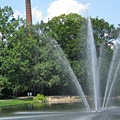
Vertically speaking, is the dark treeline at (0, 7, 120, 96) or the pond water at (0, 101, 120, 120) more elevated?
the dark treeline at (0, 7, 120, 96)

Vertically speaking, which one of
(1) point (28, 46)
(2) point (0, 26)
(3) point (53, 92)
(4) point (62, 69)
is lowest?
(3) point (53, 92)

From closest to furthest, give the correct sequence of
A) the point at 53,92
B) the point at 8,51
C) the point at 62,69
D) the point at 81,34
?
the point at 8,51 < the point at 62,69 < the point at 81,34 < the point at 53,92

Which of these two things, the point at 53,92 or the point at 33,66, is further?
the point at 53,92

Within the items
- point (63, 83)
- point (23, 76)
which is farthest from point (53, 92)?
point (23, 76)

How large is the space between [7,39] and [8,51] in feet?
8.80

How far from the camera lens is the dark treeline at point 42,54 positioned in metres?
44.3

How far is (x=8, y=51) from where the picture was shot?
43.0m

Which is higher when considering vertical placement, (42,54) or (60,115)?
(42,54)

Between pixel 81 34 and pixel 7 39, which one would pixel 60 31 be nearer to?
pixel 81 34

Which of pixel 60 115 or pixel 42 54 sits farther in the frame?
pixel 42 54

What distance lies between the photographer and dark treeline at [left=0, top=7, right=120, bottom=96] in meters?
44.3

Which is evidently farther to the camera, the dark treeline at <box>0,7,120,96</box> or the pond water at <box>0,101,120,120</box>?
the dark treeline at <box>0,7,120,96</box>

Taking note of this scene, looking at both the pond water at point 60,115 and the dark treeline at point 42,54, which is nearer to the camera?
the pond water at point 60,115

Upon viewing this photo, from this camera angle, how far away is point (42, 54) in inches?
1929
